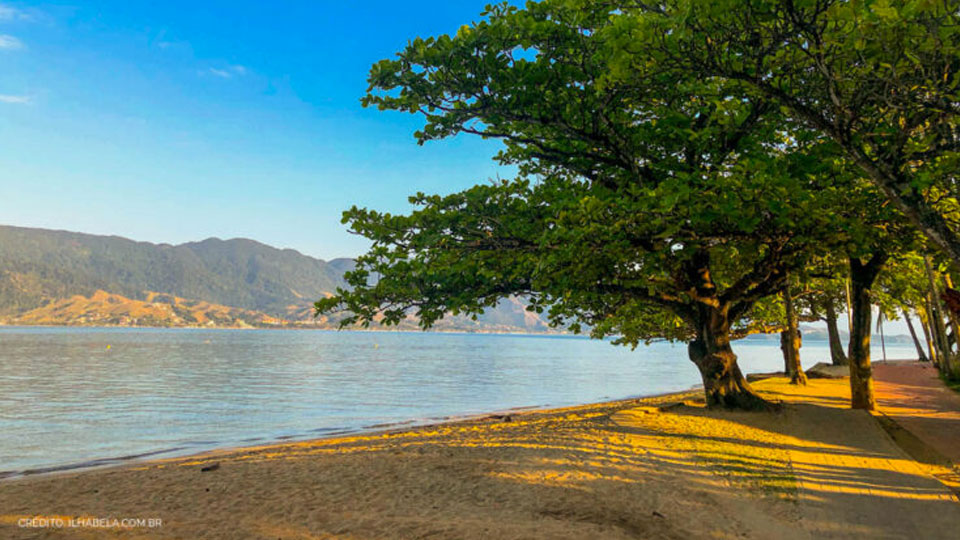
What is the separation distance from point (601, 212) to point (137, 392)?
1474 inches

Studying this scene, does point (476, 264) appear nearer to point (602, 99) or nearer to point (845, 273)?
point (602, 99)

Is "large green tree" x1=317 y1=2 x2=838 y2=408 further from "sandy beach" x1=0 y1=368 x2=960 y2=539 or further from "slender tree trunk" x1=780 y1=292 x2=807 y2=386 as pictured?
"slender tree trunk" x1=780 y1=292 x2=807 y2=386

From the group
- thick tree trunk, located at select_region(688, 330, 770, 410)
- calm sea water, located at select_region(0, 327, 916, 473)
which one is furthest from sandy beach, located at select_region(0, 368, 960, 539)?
calm sea water, located at select_region(0, 327, 916, 473)

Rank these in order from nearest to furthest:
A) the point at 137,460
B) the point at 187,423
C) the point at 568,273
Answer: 1. the point at 568,273
2. the point at 137,460
3. the point at 187,423

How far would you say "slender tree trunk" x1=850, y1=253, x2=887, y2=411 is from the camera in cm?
1562

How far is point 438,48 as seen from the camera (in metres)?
9.19

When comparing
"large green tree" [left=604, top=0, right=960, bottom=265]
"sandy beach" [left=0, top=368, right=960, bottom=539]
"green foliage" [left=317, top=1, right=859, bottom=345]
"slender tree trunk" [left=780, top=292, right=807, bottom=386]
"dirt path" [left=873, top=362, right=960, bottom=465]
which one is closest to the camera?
"large green tree" [left=604, top=0, right=960, bottom=265]

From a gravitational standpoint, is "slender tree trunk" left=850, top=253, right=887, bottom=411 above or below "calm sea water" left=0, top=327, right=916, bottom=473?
above

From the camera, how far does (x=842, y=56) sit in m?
6.51

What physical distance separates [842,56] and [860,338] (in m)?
13.0

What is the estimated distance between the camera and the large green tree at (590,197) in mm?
9133

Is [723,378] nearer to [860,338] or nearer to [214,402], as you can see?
[860,338]

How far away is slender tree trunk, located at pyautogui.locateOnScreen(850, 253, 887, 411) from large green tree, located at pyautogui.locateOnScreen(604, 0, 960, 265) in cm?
901

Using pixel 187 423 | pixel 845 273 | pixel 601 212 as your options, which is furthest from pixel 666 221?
pixel 187 423
